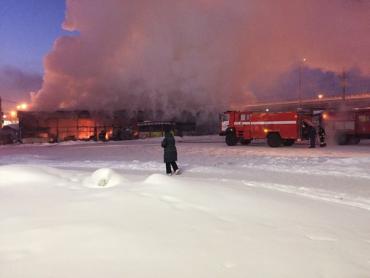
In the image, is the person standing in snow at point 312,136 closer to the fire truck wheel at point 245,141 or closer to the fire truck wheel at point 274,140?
the fire truck wheel at point 274,140

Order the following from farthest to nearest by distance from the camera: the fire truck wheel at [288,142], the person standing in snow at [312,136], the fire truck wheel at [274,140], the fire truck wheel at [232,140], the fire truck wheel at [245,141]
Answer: the fire truck wheel at [245,141]
the fire truck wheel at [232,140]
the fire truck wheel at [288,142]
the fire truck wheel at [274,140]
the person standing in snow at [312,136]

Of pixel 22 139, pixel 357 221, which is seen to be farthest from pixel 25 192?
pixel 22 139

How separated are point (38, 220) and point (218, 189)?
15.0ft

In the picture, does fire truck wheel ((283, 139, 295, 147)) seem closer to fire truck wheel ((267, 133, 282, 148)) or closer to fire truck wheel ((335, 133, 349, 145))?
fire truck wheel ((267, 133, 282, 148))

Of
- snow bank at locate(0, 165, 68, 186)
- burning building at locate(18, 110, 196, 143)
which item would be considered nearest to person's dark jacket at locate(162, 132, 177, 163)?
snow bank at locate(0, 165, 68, 186)

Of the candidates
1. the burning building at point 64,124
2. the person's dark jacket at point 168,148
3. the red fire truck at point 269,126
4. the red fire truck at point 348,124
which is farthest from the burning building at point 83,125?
the person's dark jacket at point 168,148

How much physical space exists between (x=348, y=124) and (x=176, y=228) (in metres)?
25.2

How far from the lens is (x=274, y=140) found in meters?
27.1

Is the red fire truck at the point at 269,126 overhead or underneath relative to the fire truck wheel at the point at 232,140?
overhead

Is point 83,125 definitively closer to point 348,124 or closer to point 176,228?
point 348,124

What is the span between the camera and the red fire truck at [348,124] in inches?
1110

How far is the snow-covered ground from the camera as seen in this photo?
461 cm

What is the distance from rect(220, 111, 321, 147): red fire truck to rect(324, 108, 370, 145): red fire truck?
2063 mm

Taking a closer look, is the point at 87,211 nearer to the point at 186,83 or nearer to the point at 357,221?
the point at 357,221
